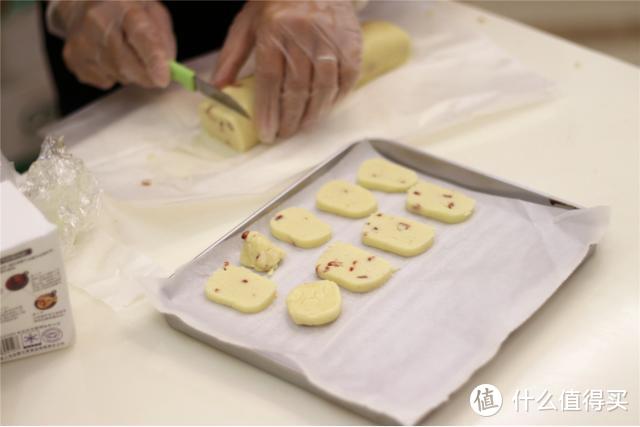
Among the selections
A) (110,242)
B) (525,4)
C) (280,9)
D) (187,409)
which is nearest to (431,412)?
(187,409)

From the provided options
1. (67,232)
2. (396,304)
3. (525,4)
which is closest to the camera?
(396,304)

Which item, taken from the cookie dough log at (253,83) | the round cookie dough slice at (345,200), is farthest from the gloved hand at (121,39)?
the round cookie dough slice at (345,200)

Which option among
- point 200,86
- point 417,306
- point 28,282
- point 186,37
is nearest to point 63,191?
point 28,282

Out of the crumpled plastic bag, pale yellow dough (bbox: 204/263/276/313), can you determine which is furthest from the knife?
pale yellow dough (bbox: 204/263/276/313)

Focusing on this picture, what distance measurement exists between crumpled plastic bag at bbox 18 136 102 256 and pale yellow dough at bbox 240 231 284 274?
0.23m

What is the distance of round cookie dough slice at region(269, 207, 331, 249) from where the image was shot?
42.0 inches

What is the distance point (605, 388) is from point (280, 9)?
0.78 meters

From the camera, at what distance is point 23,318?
90 cm

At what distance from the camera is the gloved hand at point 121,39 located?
1394mm

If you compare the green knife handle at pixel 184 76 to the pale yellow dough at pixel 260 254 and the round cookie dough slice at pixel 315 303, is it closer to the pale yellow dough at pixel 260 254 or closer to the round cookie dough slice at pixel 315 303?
the pale yellow dough at pixel 260 254

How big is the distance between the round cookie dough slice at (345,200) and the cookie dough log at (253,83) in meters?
0.23

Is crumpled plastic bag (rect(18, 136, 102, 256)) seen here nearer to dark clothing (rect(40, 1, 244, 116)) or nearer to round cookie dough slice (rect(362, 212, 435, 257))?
round cookie dough slice (rect(362, 212, 435, 257))

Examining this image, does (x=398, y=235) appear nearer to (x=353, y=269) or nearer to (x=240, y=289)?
(x=353, y=269)

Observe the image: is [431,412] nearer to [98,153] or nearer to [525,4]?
[98,153]
